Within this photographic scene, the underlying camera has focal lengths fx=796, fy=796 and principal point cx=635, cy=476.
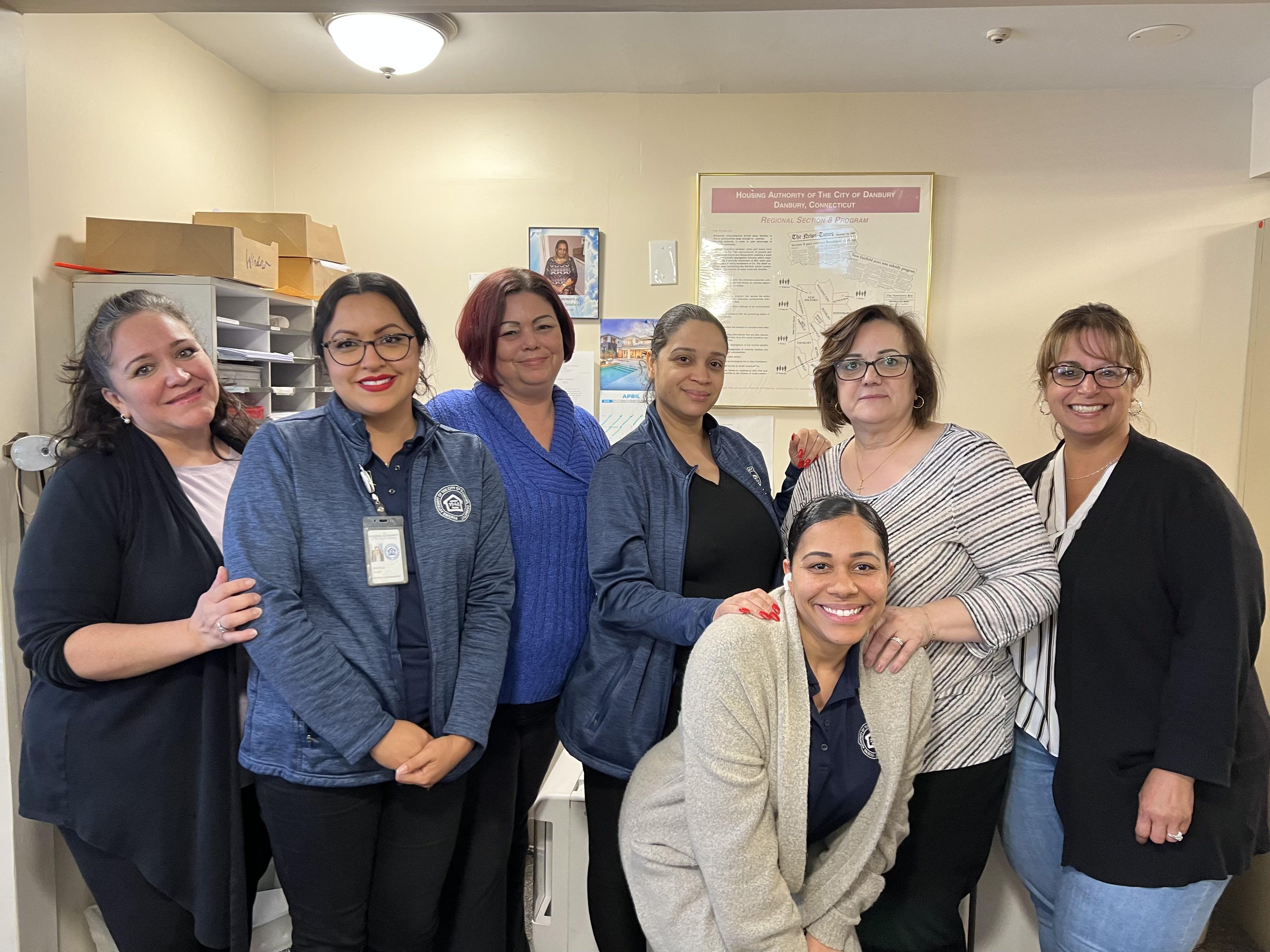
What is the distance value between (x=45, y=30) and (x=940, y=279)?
316 cm

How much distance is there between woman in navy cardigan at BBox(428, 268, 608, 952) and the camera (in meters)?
1.62

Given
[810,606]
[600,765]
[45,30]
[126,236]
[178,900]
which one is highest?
[45,30]

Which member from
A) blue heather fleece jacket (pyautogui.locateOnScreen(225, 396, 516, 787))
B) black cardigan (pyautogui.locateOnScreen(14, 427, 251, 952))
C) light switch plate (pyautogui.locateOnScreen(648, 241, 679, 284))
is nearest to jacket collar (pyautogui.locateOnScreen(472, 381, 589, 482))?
blue heather fleece jacket (pyautogui.locateOnScreen(225, 396, 516, 787))

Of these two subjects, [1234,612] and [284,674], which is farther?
[1234,612]

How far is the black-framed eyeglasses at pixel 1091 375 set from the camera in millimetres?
1534

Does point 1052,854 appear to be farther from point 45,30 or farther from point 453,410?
point 45,30

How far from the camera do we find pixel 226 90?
10.2 ft

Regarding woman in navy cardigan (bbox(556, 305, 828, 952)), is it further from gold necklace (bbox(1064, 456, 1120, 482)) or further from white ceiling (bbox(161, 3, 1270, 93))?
white ceiling (bbox(161, 3, 1270, 93))

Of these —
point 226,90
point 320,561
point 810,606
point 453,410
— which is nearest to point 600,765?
point 810,606

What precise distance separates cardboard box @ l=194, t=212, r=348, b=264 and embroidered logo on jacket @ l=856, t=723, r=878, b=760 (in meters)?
2.55

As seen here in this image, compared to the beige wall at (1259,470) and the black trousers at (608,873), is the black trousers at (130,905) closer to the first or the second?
the black trousers at (608,873)

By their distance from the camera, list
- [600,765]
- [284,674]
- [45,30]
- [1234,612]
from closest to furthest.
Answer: [284,674] → [1234,612] → [600,765] → [45,30]

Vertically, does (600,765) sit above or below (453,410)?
below

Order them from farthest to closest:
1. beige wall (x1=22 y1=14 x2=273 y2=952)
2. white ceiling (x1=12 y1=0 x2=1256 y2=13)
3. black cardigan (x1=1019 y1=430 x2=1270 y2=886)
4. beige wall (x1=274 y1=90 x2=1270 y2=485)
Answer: beige wall (x1=274 y1=90 x2=1270 y2=485) → beige wall (x1=22 y1=14 x2=273 y2=952) → white ceiling (x1=12 y1=0 x2=1256 y2=13) → black cardigan (x1=1019 y1=430 x2=1270 y2=886)
